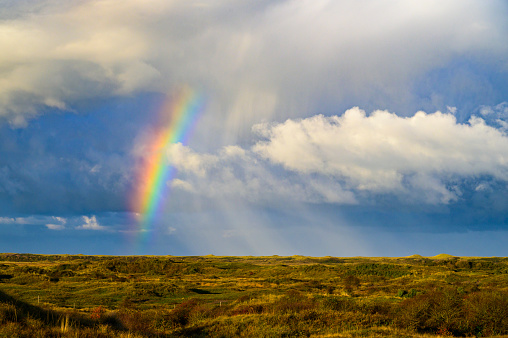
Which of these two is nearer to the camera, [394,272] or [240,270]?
[394,272]

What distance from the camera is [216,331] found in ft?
89.0

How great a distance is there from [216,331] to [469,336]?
55.8 ft

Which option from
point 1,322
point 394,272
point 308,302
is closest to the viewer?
point 1,322

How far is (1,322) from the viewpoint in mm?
14922

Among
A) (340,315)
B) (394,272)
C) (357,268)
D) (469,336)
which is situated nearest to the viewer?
(469,336)

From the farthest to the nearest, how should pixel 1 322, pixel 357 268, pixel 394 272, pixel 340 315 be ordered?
pixel 357 268, pixel 394 272, pixel 340 315, pixel 1 322

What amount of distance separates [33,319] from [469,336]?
85.7 ft

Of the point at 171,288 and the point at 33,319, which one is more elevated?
the point at 33,319

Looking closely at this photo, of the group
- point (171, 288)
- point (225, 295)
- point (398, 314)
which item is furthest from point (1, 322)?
point (171, 288)

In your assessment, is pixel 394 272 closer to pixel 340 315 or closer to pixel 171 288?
pixel 171 288

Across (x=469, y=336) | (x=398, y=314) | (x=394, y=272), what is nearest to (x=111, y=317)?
(x=398, y=314)

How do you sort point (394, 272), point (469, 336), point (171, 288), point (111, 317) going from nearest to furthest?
point (111, 317), point (469, 336), point (171, 288), point (394, 272)

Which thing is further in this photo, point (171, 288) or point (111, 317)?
point (171, 288)

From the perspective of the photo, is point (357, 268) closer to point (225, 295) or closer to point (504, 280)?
point (504, 280)
